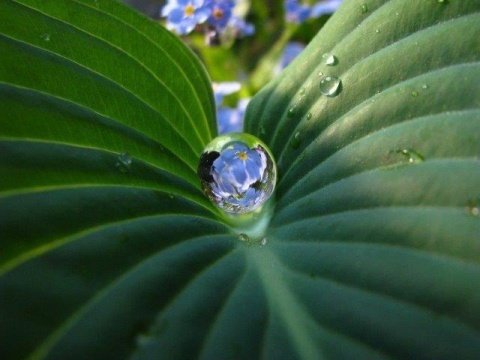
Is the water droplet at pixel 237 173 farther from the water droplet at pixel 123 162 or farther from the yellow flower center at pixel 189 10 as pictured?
the yellow flower center at pixel 189 10

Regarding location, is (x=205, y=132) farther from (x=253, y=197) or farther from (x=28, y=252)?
(x=28, y=252)

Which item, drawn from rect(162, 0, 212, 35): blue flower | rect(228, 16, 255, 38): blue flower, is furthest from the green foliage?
rect(228, 16, 255, 38): blue flower

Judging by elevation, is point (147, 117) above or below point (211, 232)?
above

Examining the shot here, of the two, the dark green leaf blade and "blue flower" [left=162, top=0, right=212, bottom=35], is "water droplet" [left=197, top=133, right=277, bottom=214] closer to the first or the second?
the dark green leaf blade

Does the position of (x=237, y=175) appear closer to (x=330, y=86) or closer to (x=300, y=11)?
(x=330, y=86)

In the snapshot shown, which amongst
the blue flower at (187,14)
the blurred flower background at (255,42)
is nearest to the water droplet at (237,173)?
the blue flower at (187,14)


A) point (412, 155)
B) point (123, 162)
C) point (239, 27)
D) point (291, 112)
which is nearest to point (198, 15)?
point (239, 27)

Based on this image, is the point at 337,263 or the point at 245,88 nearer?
the point at 337,263

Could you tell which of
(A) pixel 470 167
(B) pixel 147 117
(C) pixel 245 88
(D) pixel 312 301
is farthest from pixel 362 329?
(C) pixel 245 88
